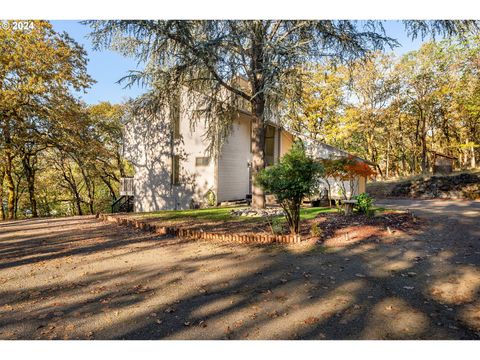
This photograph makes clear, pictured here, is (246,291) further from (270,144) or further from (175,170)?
(270,144)

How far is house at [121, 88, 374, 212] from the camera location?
586 inches

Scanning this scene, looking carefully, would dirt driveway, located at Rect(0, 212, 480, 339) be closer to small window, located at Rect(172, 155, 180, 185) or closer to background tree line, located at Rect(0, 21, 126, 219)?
background tree line, located at Rect(0, 21, 126, 219)

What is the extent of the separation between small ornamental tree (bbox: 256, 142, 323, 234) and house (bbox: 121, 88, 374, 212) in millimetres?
7891

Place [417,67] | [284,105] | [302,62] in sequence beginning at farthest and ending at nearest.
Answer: [417,67] → [284,105] → [302,62]

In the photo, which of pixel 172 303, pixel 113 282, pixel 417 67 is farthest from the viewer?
pixel 417 67

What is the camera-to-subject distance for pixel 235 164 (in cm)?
1594

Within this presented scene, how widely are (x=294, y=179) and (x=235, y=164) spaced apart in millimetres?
9680

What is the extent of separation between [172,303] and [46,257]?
3.85 metres

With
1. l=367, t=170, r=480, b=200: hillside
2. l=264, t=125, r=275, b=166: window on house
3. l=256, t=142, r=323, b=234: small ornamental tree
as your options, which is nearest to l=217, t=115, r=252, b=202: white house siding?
l=264, t=125, r=275, b=166: window on house

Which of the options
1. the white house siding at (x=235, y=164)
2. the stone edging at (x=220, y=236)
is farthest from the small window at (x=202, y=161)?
the stone edging at (x=220, y=236)
